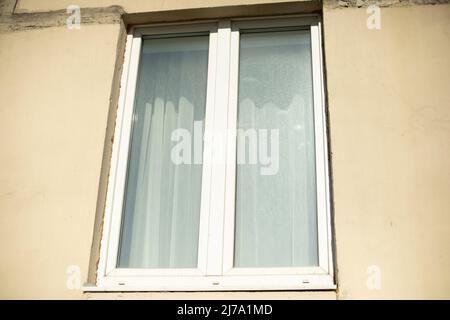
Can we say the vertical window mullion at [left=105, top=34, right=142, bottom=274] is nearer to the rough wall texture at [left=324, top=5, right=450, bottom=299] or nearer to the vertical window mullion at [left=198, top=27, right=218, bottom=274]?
the vertical window mullion at [left=198, top=27, right=218, bottom=274]

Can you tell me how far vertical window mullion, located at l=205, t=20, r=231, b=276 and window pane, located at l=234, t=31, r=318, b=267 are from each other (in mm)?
92

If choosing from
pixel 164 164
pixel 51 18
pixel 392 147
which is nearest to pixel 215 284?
pixel 164 164

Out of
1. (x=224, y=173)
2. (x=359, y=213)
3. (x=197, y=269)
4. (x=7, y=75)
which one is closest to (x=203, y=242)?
(x=197, y=269)

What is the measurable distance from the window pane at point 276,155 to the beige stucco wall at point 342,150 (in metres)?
0.21

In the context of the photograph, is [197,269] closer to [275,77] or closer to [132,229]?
[132,229]

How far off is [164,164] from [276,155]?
652mm

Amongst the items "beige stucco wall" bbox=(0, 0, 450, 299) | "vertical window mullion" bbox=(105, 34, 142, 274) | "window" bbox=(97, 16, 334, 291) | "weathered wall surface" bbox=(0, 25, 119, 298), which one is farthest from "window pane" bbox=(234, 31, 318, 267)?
"weathered wall surface" bbox=(0, 25, 119, 298)

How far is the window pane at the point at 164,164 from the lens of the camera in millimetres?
2744

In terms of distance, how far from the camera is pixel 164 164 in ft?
9.65

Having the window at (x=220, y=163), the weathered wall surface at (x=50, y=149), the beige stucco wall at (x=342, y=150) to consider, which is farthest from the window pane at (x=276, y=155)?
the weathered wall surface at (x=50, y=149)

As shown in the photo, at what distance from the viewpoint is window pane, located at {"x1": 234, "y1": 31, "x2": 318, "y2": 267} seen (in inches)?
105

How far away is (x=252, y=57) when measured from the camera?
314 centimetres

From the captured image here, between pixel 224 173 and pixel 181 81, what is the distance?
0.70 m

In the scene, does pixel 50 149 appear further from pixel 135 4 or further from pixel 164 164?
pixel 135 4
